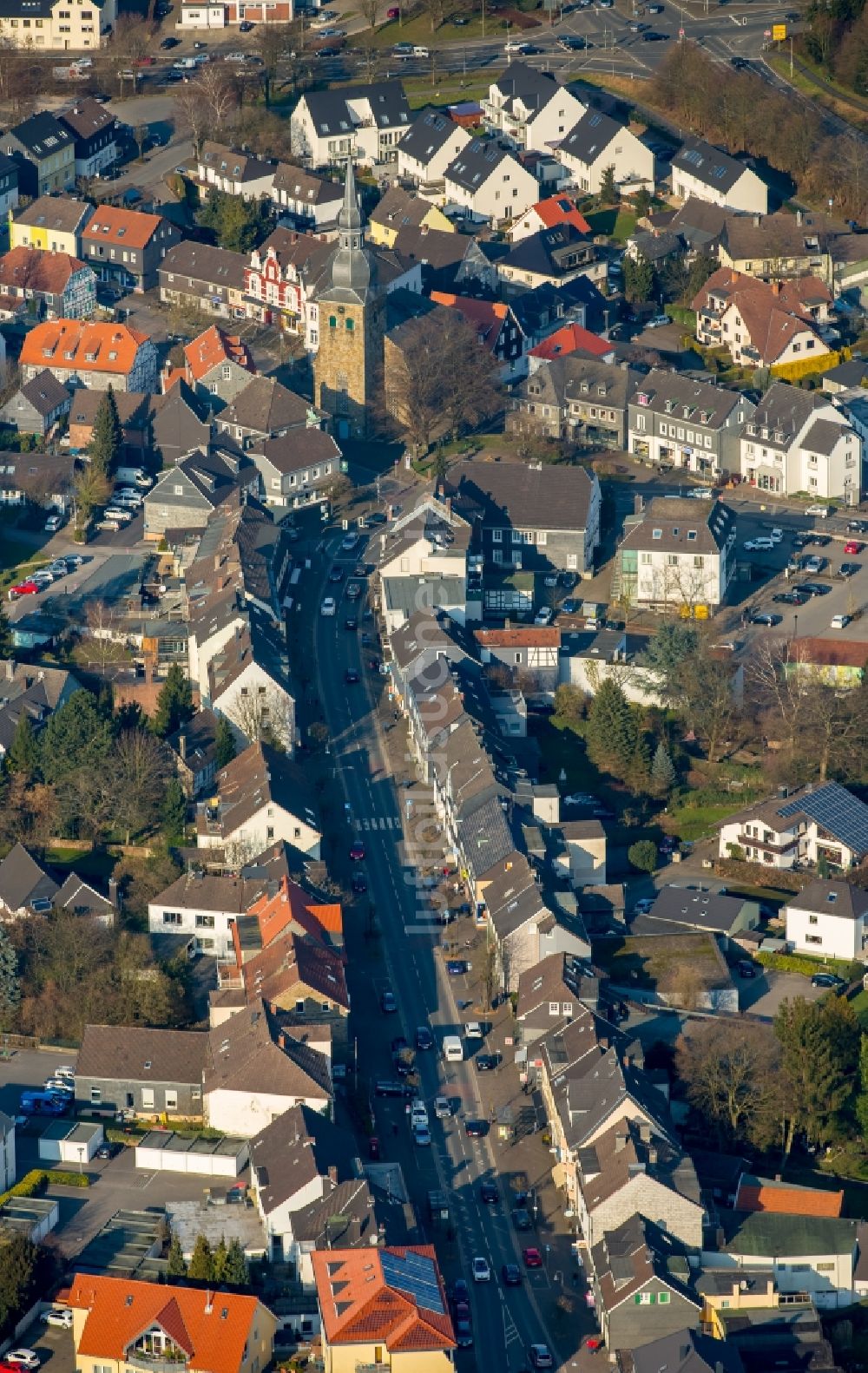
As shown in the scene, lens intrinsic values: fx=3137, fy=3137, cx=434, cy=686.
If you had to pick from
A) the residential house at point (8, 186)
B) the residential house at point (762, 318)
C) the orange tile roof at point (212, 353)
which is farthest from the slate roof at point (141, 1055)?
the residential house at point (8, 186)

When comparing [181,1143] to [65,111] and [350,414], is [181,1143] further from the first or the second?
[65,111]

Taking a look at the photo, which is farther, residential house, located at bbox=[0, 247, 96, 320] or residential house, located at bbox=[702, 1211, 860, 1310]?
residential house, located at bbox=[0, 247, 96, 320]

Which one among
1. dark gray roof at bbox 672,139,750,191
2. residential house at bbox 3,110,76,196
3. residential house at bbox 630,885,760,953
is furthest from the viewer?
residential house at bbox 3,110,76,196

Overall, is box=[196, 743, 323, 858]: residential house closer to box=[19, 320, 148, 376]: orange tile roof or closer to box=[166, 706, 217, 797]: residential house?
box=[166, 706, 217, 797]: residential house

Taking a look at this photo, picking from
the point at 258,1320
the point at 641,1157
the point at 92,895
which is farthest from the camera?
the point at 92,895

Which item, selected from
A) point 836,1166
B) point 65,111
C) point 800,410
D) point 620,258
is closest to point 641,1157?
point 836,1166

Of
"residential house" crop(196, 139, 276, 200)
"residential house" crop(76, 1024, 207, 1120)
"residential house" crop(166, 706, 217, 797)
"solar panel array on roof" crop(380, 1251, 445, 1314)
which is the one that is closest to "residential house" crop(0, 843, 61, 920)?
"residential house" crop(166, 706, 217, 797)
